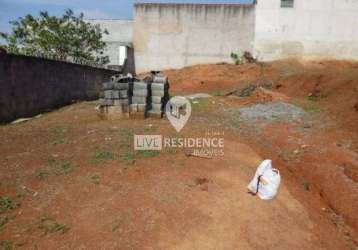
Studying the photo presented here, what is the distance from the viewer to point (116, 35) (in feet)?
66.0

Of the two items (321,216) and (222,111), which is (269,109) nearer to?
(222,111)

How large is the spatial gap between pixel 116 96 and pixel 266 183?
4.78 m

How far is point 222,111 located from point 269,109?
1378 millimetres

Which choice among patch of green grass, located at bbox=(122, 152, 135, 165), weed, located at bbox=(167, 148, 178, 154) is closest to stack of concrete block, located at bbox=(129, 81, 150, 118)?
weed, located at bbox=(167, 148, 178, 154)

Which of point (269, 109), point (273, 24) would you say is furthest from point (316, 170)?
point (273, 24)

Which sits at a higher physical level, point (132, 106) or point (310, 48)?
point (310, 48)

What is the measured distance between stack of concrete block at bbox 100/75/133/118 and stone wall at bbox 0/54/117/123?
2768mm

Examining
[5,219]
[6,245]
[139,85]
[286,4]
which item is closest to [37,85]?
[139,85]

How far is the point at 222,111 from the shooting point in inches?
380

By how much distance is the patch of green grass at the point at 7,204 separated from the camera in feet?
12.1

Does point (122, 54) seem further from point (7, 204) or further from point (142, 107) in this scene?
point (7, 204)

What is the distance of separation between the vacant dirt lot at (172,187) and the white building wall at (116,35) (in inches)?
469

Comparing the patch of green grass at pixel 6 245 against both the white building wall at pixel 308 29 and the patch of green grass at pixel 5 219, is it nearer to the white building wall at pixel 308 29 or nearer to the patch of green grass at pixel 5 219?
the patch of green grass at pixel 5 219

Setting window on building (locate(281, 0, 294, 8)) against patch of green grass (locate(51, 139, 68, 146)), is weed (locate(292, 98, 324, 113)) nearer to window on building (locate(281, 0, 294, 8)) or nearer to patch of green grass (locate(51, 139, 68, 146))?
patch of green grass (locate(51, 139, 68, 146))
